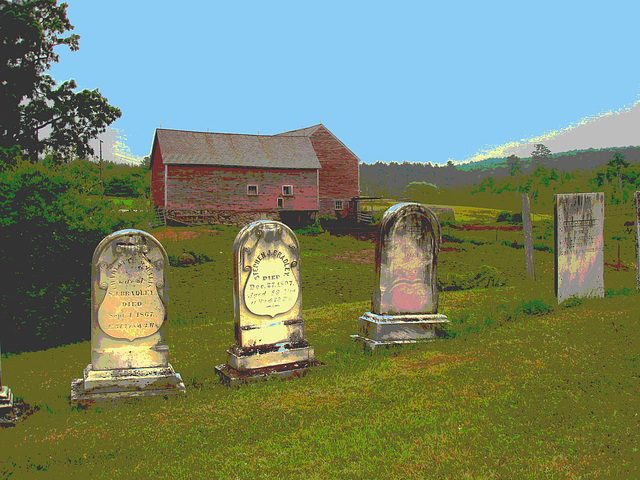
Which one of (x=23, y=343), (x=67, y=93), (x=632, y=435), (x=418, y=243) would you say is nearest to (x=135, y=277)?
(x=418, y=243)

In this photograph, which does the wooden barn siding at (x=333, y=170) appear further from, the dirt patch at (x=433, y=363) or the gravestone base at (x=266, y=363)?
the dirt patch at (x=433, y=363)

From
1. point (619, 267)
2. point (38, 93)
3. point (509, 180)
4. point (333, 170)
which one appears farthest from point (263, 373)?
point (509, 180)

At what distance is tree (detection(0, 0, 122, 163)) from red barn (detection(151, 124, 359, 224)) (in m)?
5.89

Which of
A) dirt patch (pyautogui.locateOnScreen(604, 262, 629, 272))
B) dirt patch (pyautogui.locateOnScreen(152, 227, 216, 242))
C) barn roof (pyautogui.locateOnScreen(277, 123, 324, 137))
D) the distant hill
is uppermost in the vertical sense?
the distant hill

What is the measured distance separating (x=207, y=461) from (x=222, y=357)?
4.47 m

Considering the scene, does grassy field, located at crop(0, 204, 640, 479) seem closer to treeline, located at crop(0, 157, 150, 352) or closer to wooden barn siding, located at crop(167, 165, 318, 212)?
treeline, located at crop(0, 157, 150, 352)

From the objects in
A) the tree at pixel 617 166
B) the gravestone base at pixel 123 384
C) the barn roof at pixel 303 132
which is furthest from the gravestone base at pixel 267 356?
the tree at pixel 617 166

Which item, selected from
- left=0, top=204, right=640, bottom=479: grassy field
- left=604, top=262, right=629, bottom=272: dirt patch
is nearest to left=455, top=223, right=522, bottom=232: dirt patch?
left=604, top=262, right=629, bottom=272: dirt patch

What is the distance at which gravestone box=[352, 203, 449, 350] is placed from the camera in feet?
25.6

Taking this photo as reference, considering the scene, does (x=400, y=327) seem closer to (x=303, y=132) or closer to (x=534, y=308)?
(x=534, y=308)

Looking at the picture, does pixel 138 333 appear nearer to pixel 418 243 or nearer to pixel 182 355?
pixel 182 355

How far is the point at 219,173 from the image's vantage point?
35125 millimetres

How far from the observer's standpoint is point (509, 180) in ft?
271

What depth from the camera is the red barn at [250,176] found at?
34.2m
